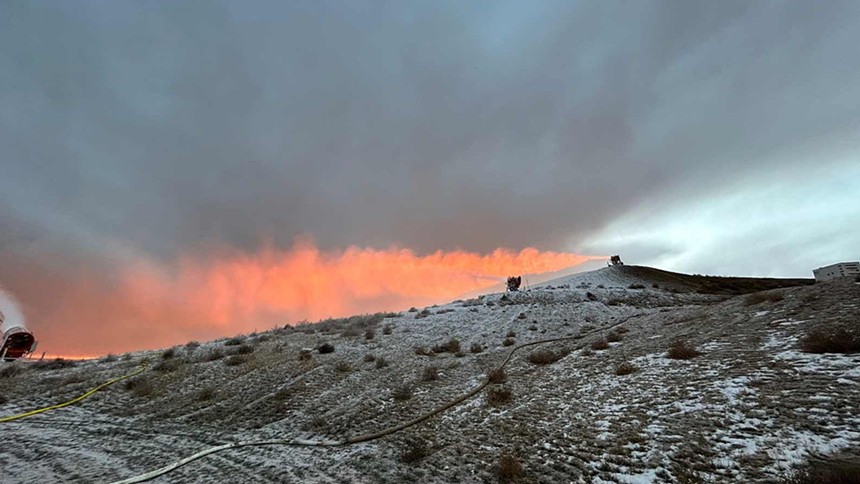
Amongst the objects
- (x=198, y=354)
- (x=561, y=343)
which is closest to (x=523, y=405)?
(x=561, y=343)

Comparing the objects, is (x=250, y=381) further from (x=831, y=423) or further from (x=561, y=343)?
(x=831, y=423)

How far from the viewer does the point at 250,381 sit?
13.6 m

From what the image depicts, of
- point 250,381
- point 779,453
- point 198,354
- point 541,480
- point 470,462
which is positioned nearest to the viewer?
point 779,453

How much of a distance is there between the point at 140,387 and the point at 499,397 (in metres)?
14.1

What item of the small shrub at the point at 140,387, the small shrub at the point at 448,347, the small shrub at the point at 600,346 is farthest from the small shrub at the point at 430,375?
the small shrub at the point at 140,387

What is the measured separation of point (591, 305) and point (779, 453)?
22.7 m

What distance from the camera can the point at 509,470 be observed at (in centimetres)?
596

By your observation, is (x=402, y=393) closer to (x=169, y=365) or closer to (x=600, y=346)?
(x=600, y=346)

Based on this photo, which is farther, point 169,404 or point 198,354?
point 198,354

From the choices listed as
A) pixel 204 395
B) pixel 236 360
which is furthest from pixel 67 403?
pixel 236 360

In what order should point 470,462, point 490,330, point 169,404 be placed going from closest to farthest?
1. point 470,462
2. point 169,404
3. point 490,330

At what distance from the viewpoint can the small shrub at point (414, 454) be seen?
273 inches

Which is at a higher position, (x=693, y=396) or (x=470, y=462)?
(x=693, y=396)

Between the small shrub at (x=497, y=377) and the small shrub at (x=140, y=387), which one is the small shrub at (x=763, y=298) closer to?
the small shrub at (x=497, y=377)
